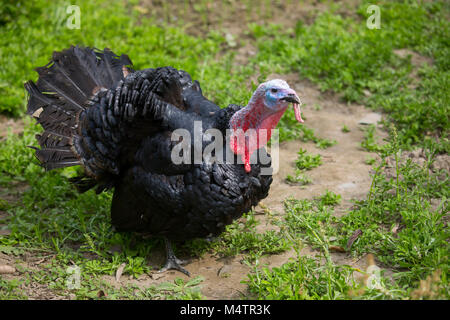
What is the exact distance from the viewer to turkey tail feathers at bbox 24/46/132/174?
152 inches

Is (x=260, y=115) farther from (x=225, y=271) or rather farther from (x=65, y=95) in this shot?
(x=65, y=95)

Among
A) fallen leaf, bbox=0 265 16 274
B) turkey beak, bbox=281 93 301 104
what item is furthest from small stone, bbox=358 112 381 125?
fallen leaf, bbox=0 265 16 274

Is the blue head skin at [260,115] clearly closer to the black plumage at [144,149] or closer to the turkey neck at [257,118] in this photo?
the turkey neck at [257,118]

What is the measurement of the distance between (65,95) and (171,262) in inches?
65.1

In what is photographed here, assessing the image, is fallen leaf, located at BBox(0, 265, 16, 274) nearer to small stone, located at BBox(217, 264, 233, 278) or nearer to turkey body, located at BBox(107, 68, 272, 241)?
turkey body, located at BBox(107, 68, 272, 241)

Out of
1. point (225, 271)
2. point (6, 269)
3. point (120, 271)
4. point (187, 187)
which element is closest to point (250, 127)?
point (187, 187)

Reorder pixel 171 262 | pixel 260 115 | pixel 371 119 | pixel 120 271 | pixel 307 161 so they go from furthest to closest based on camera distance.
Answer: pixel 371 119
pixel 307 161
pixel 171 262
pixel 120 271
pixel 260 115

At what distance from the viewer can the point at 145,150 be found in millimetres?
3568

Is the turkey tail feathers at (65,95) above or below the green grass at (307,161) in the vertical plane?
above

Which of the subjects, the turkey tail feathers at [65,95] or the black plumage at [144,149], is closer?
the black plumage at [144,149]

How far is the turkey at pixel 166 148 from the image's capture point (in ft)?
11.1

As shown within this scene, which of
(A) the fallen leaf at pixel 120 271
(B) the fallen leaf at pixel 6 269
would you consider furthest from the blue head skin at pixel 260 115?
(B) the fallen leaf at pixel 6 269
